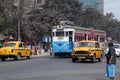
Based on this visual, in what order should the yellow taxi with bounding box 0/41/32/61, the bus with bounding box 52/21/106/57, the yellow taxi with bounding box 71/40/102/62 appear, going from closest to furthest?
the yellow taxi with bounding box 71/40/102/62 → the yellow taxi with bounding box 0/41/32/61 → the bus with bounding box 52/21/106/57

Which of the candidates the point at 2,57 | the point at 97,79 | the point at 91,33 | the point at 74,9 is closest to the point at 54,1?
the point at 74,9

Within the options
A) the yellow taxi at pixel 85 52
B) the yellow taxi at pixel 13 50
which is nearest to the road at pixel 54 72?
the yellow taxi at pixel 85 52

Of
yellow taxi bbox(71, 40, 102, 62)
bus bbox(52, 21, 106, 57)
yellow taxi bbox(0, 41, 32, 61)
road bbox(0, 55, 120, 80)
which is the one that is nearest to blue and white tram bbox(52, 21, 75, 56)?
bus bbox(52, 21, 106, 57)

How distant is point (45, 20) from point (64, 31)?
3584 centimetres

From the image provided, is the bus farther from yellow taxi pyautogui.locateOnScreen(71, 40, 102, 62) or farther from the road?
Result: the road

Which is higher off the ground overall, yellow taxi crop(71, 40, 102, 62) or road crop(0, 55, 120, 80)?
yellow taxi crop(71, 40, 102, 62)

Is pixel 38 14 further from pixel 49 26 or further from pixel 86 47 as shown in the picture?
pixel 86 47

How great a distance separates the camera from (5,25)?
203 ft

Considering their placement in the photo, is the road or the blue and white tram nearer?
the road

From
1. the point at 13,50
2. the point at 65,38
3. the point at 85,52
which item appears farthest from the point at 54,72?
the point at 65,38

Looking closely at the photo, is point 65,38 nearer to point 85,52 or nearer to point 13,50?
point 13,50

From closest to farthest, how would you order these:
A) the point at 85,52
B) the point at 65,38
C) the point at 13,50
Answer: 1. the point at 85,52
2. the point at 13,50
3. the point at 65,38

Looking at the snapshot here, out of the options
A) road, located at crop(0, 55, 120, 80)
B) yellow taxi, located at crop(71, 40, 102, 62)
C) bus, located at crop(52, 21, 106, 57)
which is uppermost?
bus, located at crop(52, 21, 106, 57)

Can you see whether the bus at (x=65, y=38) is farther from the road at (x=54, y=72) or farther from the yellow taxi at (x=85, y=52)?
the road at (x=54, y=72)
